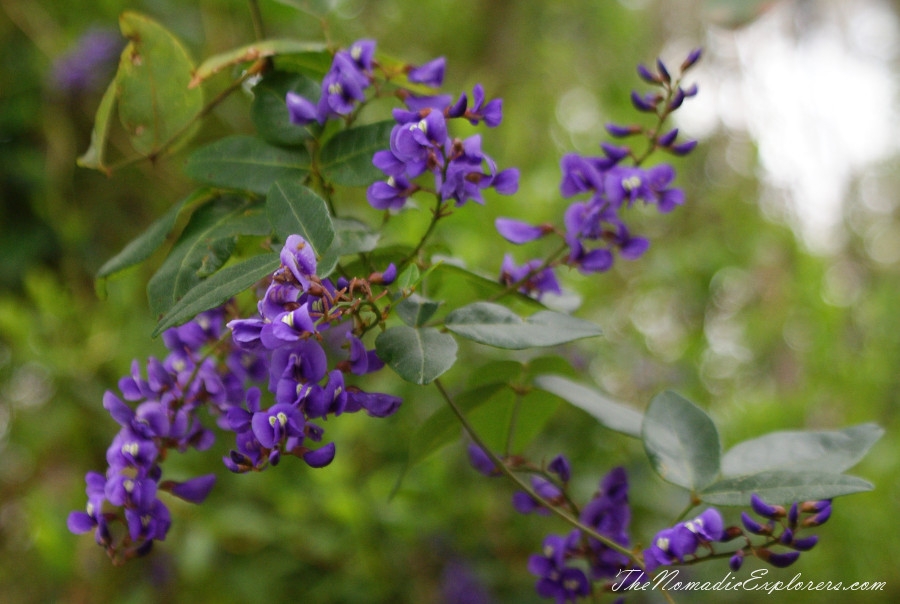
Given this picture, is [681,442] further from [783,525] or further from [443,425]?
[443,425]

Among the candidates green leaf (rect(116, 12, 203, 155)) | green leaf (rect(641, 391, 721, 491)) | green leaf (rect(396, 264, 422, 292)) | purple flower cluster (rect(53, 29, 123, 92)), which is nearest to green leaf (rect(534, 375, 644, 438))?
green leaf (rect(641, 391, 721, 491))

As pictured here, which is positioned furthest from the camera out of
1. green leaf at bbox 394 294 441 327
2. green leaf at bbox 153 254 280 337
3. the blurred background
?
the blurred background

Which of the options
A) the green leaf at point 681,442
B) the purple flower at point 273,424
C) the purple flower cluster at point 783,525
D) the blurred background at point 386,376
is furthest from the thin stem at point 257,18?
the purple flower cluster at point 783,525

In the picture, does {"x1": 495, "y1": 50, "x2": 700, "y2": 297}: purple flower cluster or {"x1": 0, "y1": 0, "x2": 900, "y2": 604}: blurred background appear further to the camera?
{"x1": 0, "y1": 0, "x2": 900, "y2": 604}: blurred background

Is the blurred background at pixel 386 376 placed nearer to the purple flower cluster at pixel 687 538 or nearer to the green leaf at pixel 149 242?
the green leaf at pixel 149 242

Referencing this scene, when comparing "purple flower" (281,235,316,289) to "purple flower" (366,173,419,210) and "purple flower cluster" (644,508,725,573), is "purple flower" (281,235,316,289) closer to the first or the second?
"purple flower" (366,173,419,210)

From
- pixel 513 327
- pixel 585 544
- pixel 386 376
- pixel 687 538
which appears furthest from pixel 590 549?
pixel 386 376

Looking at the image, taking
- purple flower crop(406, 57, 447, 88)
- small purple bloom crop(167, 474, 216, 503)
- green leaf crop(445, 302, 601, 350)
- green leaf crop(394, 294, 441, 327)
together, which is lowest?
small purple bloom crop(167, 474, 216, 503)
